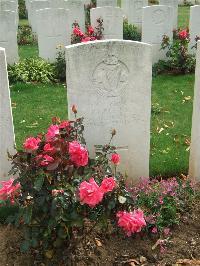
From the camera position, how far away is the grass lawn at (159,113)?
5746 millimetres

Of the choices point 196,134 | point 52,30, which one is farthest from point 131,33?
point 196,134

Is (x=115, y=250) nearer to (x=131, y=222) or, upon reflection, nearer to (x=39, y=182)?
(x=131, y=222)

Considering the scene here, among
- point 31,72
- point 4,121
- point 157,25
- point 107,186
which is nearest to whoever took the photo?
point 107,186

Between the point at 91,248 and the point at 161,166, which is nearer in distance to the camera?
the point at 91,248

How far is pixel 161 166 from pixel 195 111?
986 mm

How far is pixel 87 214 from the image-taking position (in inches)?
145

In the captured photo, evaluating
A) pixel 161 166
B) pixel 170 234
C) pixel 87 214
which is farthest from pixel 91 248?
pixel 161 166

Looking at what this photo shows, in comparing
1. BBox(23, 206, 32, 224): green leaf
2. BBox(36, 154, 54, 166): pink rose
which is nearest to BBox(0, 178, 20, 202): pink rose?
BBox(23, 206, 32, 224): green leaf

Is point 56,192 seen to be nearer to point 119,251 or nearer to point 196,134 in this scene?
point 119,251

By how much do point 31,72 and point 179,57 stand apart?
3.26 m

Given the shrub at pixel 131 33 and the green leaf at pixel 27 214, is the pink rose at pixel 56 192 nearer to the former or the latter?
the green leaf at pixel 27 214

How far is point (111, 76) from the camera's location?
4.46 meters

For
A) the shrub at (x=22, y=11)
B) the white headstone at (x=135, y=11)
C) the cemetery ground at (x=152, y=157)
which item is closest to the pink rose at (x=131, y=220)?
the cemetery ground at (x=152, y=157)

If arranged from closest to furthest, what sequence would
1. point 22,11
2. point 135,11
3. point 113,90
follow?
point 113,90, point 135,11, point 22,11
